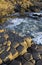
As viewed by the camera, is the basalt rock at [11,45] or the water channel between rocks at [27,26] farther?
the water channel between rocks at [27,26]

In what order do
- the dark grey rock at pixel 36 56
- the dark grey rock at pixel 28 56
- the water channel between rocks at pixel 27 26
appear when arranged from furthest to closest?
the water channel between rocks at pixel 27 26 < the dark grey rock at pixel 36 56 < the dark grey rock at pixel 28 56

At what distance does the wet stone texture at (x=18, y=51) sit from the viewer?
6.47 meters

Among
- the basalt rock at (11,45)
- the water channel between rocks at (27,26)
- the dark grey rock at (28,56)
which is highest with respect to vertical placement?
the basalt rock at (11,45)

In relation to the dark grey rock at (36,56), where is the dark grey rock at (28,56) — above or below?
above

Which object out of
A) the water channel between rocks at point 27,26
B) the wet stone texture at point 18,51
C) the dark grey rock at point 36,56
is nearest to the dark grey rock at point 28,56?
the wet stone texture at point 18,51

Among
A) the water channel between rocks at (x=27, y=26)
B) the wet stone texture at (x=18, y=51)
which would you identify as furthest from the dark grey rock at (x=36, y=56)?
the water channel between rocks at (x=27, y=26)

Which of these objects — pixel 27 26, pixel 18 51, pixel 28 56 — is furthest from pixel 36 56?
pixel 27 26

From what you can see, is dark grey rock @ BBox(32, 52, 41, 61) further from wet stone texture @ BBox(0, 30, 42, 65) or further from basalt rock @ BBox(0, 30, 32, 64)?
basalt rock @ BBox(0, 30, 32, 64)

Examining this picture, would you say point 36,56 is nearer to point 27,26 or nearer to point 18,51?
point 18,51

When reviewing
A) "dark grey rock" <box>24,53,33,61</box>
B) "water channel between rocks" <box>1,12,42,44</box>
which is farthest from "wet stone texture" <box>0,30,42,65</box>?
"water channel between rocks" <box>1,12,42,44</box>

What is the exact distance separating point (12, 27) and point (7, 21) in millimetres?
889

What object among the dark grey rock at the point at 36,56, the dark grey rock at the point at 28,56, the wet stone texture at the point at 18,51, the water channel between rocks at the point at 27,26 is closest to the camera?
the wet stone texture at the point at 18,51

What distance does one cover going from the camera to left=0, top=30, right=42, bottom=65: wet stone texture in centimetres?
647

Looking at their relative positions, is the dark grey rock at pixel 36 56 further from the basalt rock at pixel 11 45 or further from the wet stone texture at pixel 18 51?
the basalt rock at pixel 11 45
